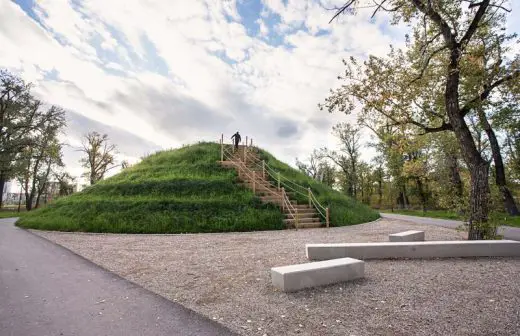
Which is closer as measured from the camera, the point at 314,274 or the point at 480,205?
the point at 314,274

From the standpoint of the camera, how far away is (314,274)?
5.16 metres

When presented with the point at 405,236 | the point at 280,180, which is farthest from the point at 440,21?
the point at 280,180

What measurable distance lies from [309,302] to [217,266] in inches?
120

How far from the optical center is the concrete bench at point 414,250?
7336mm

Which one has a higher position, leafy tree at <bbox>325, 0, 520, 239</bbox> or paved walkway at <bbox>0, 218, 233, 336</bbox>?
leafy tree at <bbox>325, 0, 520, 239</bbox>

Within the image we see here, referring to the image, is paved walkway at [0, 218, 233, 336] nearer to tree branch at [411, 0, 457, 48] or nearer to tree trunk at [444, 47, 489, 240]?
tree trunk at [444, 47, 489, 240]

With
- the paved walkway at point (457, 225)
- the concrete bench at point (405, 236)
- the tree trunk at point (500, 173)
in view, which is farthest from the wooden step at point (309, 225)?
the tree trunk at point (500, 173)

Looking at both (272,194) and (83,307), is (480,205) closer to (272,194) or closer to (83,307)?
(272,194)

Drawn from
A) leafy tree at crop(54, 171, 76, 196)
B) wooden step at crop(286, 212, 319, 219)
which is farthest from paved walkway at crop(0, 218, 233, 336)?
leafy tree at crop(54, 171, 76, 196)

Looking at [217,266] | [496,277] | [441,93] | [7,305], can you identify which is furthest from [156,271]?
[441,93]

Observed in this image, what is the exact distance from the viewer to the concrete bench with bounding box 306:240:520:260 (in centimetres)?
734

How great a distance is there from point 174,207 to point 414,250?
11.4m

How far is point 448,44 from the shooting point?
368 inches

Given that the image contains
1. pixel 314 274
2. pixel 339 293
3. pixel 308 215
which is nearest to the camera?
pixel 339 293
